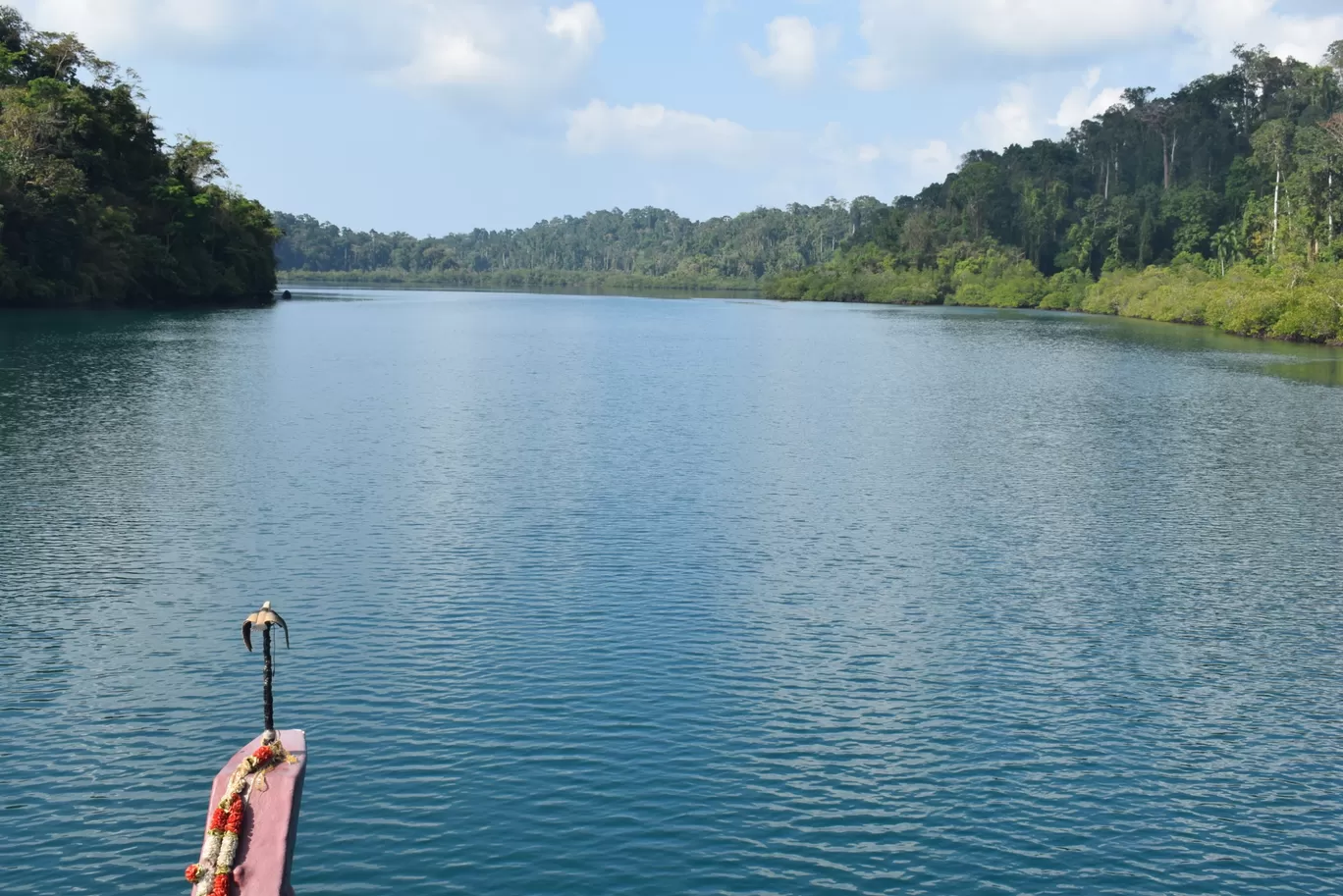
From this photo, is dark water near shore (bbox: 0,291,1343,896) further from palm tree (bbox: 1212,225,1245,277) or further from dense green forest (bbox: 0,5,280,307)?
palm tree (bbox: 1212,225,1245,277)

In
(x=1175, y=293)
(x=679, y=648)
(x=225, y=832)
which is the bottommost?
(x=679, y=648)

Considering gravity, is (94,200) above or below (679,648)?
above

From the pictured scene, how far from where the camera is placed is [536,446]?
4406 centimetres

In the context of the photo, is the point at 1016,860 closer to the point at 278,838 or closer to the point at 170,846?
the point at 278,838

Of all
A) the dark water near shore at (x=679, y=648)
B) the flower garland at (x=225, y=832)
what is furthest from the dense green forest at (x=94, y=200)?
the flower garland at (x=225, y=832)

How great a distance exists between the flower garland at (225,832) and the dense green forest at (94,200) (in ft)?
293

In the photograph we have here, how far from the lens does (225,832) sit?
37.9ft

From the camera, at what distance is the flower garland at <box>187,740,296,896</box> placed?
11367 mm

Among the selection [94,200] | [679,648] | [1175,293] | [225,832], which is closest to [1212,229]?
[1175,293]

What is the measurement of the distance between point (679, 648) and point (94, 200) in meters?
93.2

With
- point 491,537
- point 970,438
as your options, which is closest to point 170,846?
point 491,537

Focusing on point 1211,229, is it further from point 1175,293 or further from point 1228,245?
point 1175,293

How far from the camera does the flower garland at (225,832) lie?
11.4 m

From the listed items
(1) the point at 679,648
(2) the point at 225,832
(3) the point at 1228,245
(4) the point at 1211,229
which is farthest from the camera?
(4) the point at 1211,229
